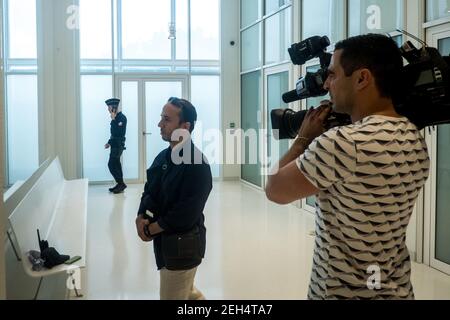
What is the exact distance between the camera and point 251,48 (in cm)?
919

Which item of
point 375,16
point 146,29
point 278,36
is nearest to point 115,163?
point 146,29

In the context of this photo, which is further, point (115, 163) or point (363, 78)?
point (115, 163)

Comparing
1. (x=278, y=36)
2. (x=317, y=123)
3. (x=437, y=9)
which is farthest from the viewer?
(x=278, y=36)

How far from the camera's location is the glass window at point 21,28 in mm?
4012

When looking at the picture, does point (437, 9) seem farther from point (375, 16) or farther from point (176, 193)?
point (176, 193)

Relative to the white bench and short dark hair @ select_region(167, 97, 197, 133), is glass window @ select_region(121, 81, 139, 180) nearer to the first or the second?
the white bench

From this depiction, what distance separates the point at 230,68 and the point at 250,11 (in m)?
1.23

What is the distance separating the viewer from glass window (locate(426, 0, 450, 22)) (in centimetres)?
390

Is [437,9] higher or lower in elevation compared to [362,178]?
higher

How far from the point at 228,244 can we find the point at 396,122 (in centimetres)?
378

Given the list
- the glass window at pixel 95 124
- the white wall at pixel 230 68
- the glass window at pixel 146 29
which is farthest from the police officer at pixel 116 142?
the white wall at pixel 230 68

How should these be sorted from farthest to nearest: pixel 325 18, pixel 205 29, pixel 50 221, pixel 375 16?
pixel 205 29, pixel 325 18, pixel 375 16, pixel 50 221
